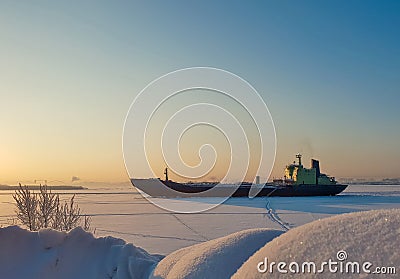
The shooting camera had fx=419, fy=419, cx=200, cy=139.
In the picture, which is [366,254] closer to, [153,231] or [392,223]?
[392,223]

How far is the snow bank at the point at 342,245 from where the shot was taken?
1718mm

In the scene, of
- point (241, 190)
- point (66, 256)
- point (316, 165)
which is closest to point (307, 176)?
point (316, 165)

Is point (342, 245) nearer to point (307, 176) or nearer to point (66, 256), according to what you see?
point (66, 256)

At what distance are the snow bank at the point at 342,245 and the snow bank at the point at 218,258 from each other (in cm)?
89

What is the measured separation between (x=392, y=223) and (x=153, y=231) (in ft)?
42.6

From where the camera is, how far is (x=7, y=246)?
17.6 feet

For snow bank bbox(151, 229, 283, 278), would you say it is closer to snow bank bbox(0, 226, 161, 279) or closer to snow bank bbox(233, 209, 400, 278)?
snow bank bbox(233, 209, 400, 278)

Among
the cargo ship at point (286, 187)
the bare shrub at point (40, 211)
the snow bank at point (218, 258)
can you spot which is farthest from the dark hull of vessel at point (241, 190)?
the snow bank at point (218, 258)

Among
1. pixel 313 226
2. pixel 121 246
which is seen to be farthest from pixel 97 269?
pixel 313 226

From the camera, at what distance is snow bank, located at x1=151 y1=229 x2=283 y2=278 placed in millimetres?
3184

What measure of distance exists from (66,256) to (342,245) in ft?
13.8

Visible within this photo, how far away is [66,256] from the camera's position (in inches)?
207

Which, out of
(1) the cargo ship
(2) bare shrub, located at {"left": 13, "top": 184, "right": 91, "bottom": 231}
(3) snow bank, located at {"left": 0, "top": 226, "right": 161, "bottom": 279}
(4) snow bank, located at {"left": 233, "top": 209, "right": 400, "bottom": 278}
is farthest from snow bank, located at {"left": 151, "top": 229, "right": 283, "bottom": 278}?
(1) the cargo ship

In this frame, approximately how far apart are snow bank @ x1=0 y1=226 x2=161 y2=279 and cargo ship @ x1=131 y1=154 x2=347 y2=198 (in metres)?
48.7
